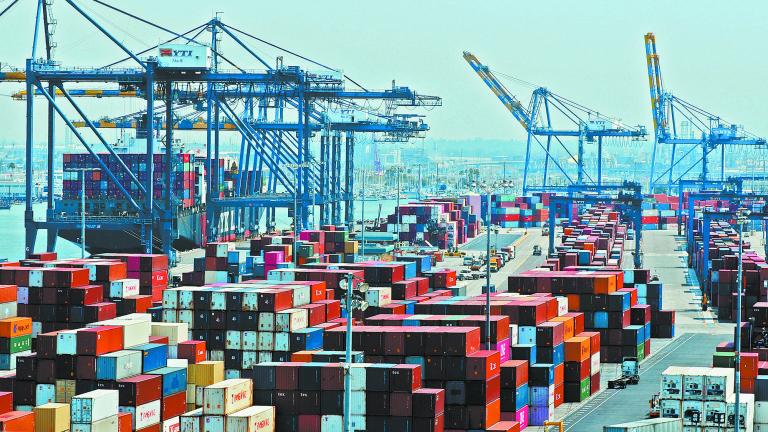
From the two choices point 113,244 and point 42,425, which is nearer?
point 42,425

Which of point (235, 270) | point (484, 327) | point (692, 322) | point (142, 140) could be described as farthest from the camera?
point (142, 140)

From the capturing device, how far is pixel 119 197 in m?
110

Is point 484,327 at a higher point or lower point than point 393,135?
lower

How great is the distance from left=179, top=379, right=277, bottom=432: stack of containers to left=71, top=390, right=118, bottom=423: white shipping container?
174cm

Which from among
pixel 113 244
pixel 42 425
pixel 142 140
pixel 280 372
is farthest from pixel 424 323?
pixel 142 140

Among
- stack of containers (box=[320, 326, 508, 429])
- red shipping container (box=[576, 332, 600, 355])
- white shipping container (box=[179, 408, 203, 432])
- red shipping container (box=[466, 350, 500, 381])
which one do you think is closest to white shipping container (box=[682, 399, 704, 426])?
stack of containers (box=[320, 326, 508, 429])

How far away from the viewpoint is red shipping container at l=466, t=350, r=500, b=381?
4191 centimetres

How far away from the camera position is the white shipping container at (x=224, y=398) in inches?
1465

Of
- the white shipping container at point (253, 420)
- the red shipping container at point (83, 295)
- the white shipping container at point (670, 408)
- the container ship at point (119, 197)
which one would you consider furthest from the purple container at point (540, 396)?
the container ship at point (119, 197)

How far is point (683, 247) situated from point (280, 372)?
316 ft

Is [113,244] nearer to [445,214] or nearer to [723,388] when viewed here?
[445,214]

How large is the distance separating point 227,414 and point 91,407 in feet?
10.1

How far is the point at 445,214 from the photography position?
13462 centimetres

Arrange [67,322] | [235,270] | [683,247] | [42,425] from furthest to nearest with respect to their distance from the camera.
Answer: [683,247], [235,270], [67,322], [42,425]
